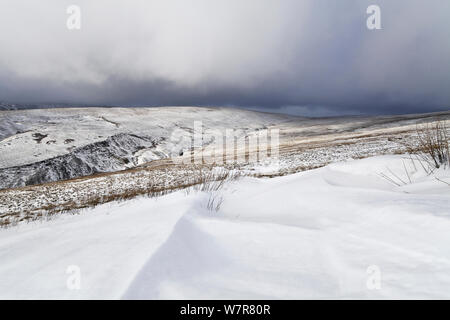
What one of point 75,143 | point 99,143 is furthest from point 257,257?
point 75,143

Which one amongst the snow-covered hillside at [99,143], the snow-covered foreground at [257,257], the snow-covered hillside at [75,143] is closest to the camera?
the snow-covered foreground at [257,257]

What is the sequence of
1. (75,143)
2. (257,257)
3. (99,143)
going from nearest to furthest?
1. (257,257)
2. (75,143)
3. (99,143)

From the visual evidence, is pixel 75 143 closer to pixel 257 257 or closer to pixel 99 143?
pixel 99 143

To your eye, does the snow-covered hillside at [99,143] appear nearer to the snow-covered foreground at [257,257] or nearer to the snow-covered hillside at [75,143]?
the snow-covered hillside at [75,143]

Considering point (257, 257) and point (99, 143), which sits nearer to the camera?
point (257, 257)

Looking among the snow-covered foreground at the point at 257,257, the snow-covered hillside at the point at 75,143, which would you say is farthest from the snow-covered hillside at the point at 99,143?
the snow-covered foreground at the point at 257,257

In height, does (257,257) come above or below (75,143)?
below

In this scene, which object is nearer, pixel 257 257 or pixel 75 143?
pixel 257 257

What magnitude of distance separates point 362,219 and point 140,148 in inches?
1953

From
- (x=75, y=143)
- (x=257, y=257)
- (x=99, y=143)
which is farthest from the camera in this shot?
(x=99, y=143)

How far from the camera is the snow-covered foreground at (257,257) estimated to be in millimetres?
1809

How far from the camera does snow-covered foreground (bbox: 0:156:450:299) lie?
5.93ft

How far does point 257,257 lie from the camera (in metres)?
2.45

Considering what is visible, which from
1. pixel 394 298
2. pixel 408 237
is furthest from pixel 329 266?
pixel 408 237
